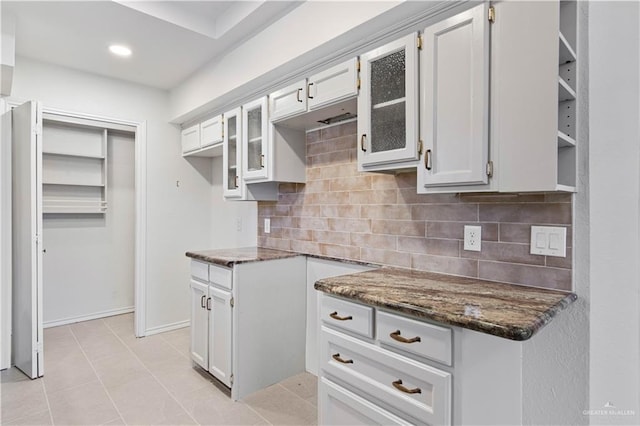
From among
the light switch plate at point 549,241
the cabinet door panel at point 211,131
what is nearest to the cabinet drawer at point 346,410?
the light switch plate at point 549,241

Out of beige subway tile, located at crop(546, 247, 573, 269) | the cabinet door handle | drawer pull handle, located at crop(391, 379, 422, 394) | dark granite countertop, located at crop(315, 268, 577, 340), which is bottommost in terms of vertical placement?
drawer pull handle, located at crop(391, 379, 422, 394)

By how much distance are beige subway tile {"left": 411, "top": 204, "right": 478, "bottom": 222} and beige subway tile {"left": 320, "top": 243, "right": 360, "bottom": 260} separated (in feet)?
1.68

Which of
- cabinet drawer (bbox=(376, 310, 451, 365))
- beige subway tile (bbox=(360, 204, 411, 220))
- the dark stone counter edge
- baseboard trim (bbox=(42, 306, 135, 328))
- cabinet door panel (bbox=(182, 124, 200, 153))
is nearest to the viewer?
the dark stone counter edge

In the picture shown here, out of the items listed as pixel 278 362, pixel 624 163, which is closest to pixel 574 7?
pixel 624 163

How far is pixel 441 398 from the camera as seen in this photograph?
1.21 metres

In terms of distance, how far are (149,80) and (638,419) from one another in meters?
4.10

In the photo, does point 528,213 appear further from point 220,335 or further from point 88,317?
point 88,317

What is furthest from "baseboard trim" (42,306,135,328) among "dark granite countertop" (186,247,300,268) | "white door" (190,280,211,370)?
"dark granite countertop" (186,247,300,268)

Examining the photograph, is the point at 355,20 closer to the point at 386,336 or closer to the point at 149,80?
the point at 386,336

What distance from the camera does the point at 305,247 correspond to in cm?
273

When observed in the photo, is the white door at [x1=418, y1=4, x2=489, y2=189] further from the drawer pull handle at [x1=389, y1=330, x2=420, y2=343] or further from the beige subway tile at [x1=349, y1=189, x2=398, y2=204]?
the drawer pull handle at [x1=389, y1=330, x2=420, y2=343]

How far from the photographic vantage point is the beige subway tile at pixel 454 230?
1662mm

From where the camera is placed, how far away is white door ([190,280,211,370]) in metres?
2.61

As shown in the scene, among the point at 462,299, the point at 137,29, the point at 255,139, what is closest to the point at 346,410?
the point at 462,299
